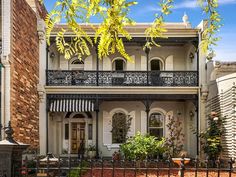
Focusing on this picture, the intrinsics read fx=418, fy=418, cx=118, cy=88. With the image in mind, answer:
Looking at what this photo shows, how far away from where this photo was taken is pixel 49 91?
1983 centimetres

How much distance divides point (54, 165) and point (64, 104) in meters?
6.91

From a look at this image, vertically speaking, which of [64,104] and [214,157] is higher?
[64,104]

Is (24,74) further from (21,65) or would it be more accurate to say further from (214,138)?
(214,138)

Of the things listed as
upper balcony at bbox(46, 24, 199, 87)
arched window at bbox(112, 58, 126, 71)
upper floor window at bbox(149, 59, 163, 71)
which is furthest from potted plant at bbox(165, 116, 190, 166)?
arched window at bbox(112, 58, 126, 71)

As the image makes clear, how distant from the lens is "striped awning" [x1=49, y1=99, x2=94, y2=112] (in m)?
19.8

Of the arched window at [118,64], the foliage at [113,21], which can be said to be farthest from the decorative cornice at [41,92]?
the foliage at [113,21]

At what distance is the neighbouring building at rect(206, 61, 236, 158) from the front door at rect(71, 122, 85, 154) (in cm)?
668

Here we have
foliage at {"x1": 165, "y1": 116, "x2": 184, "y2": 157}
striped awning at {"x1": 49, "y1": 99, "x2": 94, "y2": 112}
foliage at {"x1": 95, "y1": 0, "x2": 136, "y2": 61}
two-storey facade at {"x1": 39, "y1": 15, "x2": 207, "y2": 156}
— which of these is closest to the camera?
foliage at {"x1": 95, "y1": 0, "x2": 136, "y2": 61}

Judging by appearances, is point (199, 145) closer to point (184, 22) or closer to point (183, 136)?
point (183, 136)

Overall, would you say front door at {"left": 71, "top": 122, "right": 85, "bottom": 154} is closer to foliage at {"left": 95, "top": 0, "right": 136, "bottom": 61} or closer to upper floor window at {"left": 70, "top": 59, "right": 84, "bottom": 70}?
upper floor window at {"left": 70, "top": 59, "right": 84, "bottom": 70}

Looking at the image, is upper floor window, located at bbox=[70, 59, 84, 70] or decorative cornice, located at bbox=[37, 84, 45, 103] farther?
upper floor window, located at bbox=[70, 59, 84, 70]

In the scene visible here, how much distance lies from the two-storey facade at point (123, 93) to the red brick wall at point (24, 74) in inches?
40.9

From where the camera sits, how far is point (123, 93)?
65.7 feet

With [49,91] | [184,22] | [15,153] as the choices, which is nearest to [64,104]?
[49,91]
